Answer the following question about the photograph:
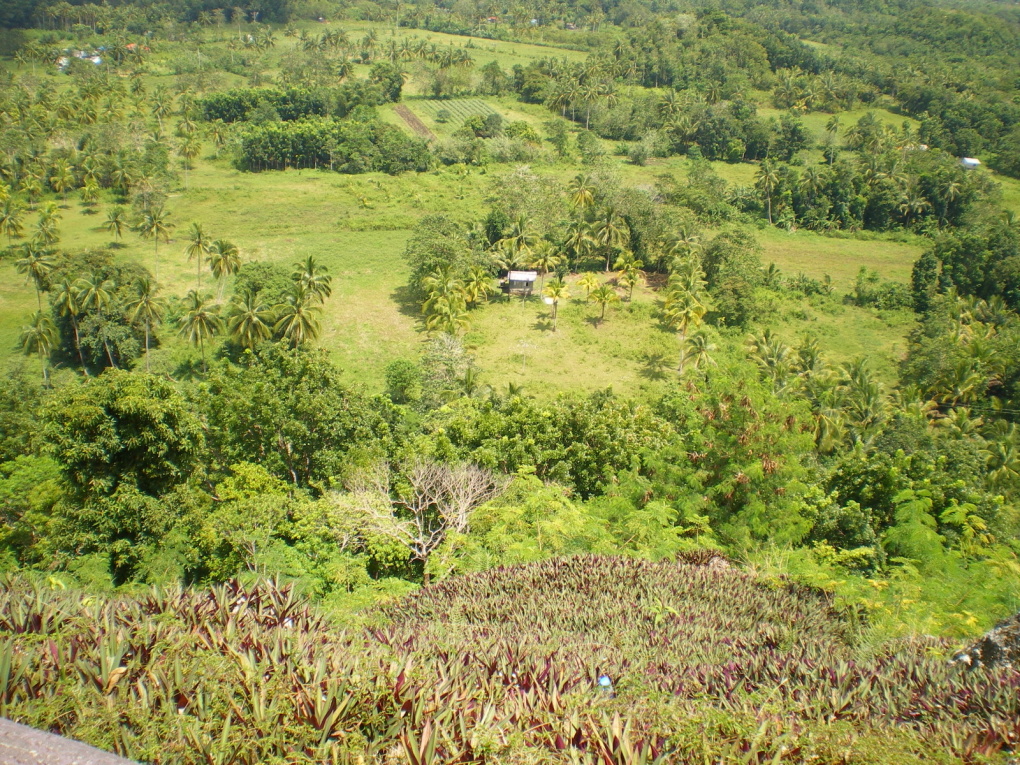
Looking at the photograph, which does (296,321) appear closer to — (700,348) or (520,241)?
(520,241)

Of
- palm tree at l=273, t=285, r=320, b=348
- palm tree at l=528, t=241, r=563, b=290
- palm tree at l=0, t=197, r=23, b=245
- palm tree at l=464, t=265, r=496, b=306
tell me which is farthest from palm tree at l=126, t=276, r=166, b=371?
palm tree at l=528, t=241, r=563, b=290

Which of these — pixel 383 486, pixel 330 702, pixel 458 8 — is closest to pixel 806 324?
pixel 383 486

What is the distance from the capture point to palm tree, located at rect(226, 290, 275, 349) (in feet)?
106

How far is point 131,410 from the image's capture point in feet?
53.4

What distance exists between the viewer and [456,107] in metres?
81.9

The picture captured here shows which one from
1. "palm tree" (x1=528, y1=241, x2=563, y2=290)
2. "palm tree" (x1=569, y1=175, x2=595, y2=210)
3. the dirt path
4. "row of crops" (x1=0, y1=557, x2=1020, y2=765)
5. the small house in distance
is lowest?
the small house in distance

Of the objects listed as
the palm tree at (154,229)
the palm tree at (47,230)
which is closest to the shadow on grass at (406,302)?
the palm tree at (154,229)

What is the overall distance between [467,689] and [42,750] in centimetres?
435

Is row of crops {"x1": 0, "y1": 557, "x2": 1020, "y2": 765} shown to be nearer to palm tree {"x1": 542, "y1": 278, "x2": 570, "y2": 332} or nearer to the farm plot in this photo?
palm tree {"x1": 542, "y1": 278, "x2": 570, "y2": 332}

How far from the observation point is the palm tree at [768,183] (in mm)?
55906

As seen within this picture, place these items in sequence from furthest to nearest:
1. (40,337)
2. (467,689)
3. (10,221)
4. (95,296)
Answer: (10,221)
(95,296)
(40,337)
(467,689)

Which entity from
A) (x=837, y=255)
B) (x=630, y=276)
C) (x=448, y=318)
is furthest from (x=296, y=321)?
(x=837, y=255)

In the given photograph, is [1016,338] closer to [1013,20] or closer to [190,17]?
[1013,20]

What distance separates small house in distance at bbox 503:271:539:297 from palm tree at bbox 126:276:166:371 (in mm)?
18869
